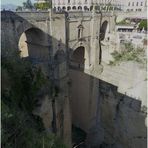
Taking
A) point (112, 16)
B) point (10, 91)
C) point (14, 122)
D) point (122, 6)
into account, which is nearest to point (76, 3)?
point (122, 6)

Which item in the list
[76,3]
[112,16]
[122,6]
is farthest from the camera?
[122,6]

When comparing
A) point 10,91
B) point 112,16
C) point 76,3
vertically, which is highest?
point 76,3

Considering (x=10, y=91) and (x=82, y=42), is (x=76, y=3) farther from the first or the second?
(x=10, y=91)

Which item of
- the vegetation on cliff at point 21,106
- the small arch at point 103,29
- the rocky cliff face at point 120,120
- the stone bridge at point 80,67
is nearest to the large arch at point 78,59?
the stone bridge at point 80,67

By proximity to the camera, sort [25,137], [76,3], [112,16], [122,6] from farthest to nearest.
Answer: [122,6] < [76,3] < [112,16] < [25,137]

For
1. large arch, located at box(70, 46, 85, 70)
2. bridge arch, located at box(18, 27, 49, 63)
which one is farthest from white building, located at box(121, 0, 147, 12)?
bridge arch, located at box(18, 27, 49, 63)

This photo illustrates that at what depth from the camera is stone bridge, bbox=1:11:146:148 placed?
1498cm

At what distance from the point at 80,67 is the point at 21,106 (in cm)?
1014

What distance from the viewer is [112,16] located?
23.8m

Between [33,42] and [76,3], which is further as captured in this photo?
[76,3]

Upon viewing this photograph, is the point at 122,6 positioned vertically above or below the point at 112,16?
above

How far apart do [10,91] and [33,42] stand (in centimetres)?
648

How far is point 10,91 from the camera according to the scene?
10.2 m

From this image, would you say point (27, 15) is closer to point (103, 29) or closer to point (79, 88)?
point (79, 88)
